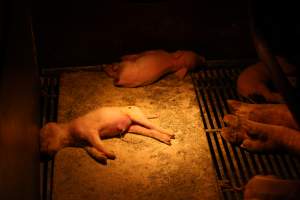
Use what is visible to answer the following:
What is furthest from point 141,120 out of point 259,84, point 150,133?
point 259,84

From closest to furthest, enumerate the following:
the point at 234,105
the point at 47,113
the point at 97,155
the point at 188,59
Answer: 1. the point at 97,155
2. the point at 234,105
3. the point at 47,113
4. the point at 188,59

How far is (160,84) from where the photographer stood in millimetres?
4570

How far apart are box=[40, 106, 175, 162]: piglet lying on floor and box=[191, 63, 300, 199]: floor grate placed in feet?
1.76

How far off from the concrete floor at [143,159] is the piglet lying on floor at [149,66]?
128 mm

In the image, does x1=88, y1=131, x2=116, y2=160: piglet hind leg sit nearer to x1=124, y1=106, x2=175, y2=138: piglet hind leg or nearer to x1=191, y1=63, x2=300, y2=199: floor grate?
x1=124, y1=106, x2=175, y2=138: piglet hind leg

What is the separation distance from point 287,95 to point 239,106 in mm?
1335

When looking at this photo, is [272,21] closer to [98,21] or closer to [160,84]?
[160,84]

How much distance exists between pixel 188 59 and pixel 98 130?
5.41 ft

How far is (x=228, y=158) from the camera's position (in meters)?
3.78

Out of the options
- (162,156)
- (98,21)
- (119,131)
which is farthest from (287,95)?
(98,21)

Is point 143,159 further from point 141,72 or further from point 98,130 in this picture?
point 141,72

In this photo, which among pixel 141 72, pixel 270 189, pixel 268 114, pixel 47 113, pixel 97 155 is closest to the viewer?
pixel 270 189

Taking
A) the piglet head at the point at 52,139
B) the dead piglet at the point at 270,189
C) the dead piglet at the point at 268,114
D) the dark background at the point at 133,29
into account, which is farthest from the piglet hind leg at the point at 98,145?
the dark background at the point at 133,29

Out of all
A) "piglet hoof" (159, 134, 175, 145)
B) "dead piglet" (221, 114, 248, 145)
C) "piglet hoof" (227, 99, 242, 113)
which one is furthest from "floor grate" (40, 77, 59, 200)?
"piglet hoof" (227, 99, 242, 113)
